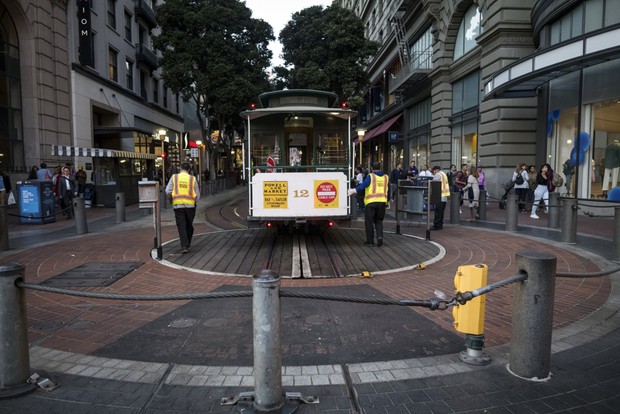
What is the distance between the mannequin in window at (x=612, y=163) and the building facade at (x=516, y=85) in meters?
0.07

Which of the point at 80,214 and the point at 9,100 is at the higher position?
the point at 9,100

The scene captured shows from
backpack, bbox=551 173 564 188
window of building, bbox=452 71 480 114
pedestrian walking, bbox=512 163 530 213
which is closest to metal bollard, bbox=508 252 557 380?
backpack, bbox=551 173 564 188

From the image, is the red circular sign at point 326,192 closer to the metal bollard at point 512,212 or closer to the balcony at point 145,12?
the metal bollard at point 512,212

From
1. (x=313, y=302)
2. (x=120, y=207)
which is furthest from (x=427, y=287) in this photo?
(x=120, y=207)

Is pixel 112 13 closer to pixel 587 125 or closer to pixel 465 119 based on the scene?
pixel 465 119

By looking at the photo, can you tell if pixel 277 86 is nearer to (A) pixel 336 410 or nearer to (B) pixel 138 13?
(B) pixel 138 13

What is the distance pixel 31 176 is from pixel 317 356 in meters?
18.0

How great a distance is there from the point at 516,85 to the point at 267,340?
620 inches

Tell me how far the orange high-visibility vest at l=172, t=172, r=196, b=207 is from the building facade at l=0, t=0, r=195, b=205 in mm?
10570

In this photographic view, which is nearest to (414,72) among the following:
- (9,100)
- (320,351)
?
(9,100)

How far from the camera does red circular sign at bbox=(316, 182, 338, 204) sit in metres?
8.85

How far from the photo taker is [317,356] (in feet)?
13.5

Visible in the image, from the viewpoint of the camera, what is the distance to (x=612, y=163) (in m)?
14.3

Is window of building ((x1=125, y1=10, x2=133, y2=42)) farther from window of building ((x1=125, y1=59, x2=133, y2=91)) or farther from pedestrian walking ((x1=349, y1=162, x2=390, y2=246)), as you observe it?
pedestrian walking ((x1=349, y1=162, x2=390, y2=246))
